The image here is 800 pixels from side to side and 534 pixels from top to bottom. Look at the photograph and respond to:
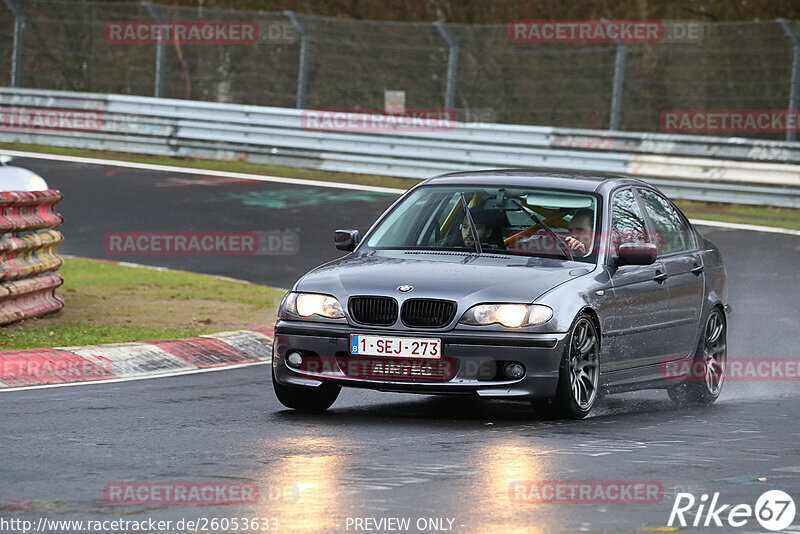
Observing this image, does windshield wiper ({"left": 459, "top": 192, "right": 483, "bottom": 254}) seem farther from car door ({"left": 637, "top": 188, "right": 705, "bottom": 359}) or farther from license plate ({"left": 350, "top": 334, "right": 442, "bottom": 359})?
car door ({"left": 637, "top": 188, "right": 705, "bottom": 359})

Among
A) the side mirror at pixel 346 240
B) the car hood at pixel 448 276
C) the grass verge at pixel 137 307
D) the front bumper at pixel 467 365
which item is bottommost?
the grass verge at pixel 137 307

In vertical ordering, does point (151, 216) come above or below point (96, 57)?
below

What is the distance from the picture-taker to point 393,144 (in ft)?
85.2

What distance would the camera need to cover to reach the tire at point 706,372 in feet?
36.2

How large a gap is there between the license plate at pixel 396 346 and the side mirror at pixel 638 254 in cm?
153

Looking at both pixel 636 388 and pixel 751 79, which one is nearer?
pixel 636 388

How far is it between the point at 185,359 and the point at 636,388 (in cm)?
355

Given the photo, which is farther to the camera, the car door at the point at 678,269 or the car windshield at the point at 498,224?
the car door at the point at 678,269

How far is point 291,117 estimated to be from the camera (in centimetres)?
2672

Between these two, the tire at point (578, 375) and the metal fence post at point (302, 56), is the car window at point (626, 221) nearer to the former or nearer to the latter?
the tire at point (578, 375)

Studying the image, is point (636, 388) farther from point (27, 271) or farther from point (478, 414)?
point (27, 271)

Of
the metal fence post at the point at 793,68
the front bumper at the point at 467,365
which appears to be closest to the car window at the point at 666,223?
the front bumper at the point at 467,365

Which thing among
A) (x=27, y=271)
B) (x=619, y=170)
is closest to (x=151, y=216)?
(x=619, y=170)

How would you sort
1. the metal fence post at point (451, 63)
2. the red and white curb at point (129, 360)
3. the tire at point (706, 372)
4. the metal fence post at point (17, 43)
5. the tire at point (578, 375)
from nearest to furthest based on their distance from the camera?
the tire at point (578, 375), the red and white curb at point (129, 360), the tire at point (706, 372), the metal fence post at point (451, 63), the metal fence post at point (17, 43)
